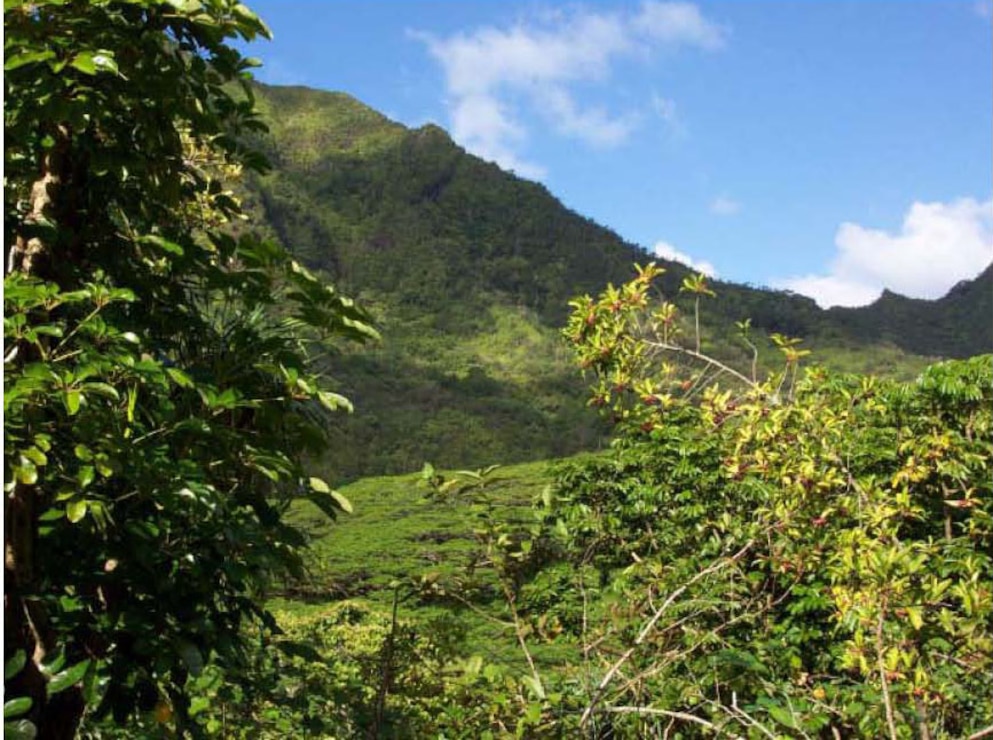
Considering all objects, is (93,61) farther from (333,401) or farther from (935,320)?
(935,320)

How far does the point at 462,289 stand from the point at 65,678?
81336mm

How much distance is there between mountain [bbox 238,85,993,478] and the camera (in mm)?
60594

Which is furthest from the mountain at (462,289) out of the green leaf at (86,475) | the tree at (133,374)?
the green leaf at (86,475)

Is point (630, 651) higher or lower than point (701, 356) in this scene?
lower

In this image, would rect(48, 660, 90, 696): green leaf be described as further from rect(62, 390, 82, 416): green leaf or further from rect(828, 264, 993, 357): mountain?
rect(828, 264, 993, 357): mountain

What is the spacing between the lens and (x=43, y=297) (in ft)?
5.99

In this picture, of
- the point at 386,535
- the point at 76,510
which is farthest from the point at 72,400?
the point at 386,535

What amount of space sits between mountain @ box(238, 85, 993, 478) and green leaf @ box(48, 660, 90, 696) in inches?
2016

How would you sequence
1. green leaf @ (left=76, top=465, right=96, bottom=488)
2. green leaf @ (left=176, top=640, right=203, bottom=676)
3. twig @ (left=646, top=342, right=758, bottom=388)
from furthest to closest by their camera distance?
1. twig @ (left=646, top=342, right=758, bottom=388)
2. green leaf @ (left=176, top=640, right=203, bottom=676)
3. green leaf @ (left=76, top=465, right=96, bottom=488)

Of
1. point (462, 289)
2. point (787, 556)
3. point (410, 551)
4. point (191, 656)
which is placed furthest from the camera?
point (462, 289)

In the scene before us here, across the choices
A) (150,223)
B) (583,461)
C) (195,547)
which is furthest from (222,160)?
(583,461)

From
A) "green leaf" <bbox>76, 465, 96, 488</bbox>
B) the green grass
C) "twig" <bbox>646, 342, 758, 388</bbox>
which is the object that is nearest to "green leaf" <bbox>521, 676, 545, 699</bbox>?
"green leaf" <bbox>76, 465, 96, 488</bbox>

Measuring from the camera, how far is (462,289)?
82812 mm

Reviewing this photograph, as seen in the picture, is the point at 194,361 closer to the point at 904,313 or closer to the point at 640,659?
the point at 640,659
